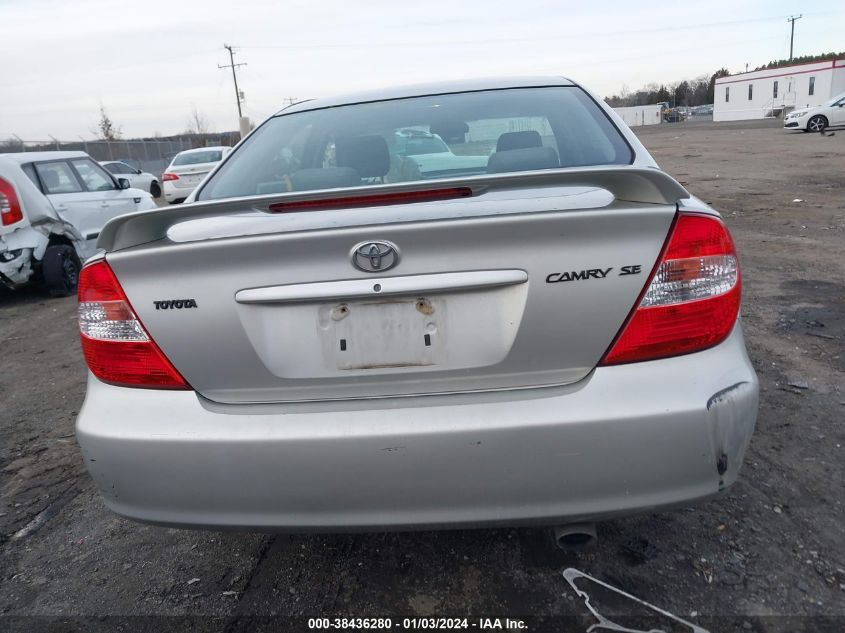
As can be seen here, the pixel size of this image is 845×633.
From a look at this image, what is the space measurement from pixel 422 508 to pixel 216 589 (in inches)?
37.9

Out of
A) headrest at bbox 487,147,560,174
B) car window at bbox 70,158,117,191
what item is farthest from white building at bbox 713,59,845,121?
headrest at bbox 487,147,560,174

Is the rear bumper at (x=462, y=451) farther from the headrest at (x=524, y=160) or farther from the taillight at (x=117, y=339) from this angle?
the headrest at (x=524, y=160)

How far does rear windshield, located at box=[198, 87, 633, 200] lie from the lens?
2.53 m

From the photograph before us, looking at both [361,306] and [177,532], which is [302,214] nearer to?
[361,306]

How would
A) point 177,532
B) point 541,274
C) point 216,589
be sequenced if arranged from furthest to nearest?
point 177,532 → point 216,589 → point 541,274

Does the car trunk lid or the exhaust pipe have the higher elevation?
the car trunk lid

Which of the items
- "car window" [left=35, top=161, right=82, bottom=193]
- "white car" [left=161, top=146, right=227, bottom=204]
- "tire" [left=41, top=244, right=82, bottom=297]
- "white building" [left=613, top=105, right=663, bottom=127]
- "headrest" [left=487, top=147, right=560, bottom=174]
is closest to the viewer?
"headrest" [left=487, top=147, right=560, bottom=174]

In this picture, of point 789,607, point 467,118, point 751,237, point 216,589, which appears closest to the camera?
point 789,607

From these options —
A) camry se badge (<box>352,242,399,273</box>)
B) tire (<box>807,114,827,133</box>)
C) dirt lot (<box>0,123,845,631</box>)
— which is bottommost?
tire (<box>807,114,827,133</box>)

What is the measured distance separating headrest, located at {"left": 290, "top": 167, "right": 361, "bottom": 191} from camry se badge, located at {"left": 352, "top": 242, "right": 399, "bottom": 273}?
984mm

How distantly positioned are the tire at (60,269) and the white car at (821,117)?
2866cm

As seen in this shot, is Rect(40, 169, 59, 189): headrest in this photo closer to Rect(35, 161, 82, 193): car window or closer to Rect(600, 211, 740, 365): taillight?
Rect(35, 161, 82, 193): car window

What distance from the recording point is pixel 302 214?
6.01 ft

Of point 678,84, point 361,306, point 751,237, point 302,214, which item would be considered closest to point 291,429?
point 361,306
